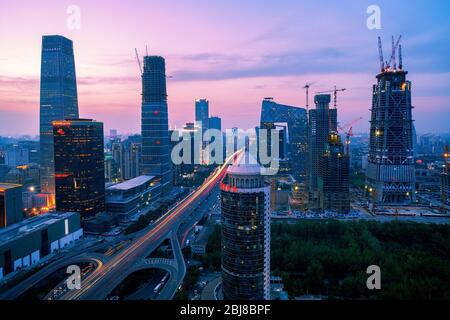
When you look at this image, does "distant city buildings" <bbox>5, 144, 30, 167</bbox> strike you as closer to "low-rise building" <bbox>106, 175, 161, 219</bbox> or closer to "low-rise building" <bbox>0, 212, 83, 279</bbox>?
"low-rise building" <bbox>106, 175, 161, 219</bbox>

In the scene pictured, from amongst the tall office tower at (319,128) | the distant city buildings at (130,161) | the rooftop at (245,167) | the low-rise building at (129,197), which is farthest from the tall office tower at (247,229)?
the distant city buildings at (130,161)

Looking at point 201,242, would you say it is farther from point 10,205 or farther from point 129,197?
point 10,205

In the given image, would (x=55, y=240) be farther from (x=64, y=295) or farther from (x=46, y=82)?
(x=46, y=82)

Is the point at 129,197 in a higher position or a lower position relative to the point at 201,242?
higher

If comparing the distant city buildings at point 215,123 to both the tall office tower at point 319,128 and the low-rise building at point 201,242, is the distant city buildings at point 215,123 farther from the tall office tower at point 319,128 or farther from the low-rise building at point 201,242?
the low-rise building at point 201,242

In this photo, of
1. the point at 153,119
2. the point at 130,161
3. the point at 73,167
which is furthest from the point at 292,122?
the point at 73,167
